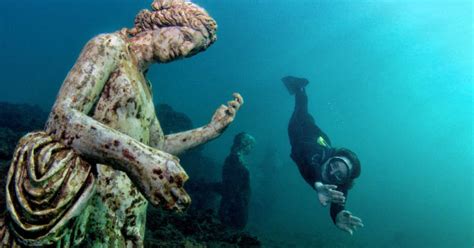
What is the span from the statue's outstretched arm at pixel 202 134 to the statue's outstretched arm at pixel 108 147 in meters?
0.95

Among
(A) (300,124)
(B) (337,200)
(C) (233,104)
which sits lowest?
(C) (233,104)

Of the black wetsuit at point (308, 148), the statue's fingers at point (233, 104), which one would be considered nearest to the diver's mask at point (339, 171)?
the black wetsuit at point (308, 148)

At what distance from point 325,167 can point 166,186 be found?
262 inches

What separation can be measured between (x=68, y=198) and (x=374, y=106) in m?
184

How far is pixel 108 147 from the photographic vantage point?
1.31 m

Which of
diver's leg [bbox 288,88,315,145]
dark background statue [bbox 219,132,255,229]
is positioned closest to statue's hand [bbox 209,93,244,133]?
diver's leg [bbox 288,88,315,145]

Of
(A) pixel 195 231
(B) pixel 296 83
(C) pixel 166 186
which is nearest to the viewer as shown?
(C) pixel 166 186

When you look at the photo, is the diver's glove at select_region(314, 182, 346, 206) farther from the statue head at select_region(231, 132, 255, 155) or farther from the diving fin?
the diving fin

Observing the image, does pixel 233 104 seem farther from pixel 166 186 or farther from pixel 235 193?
pixel 235 193

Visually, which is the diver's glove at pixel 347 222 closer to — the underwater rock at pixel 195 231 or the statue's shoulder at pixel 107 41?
the underwater rock at pixel 195 231

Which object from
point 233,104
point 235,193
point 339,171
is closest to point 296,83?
point 235,193

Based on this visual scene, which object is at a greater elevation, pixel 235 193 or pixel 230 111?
pixel 235 193

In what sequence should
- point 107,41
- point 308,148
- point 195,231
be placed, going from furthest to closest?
point 308,148 → point 195,231 → point 107,41

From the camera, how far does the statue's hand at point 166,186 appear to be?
1.25 metres
